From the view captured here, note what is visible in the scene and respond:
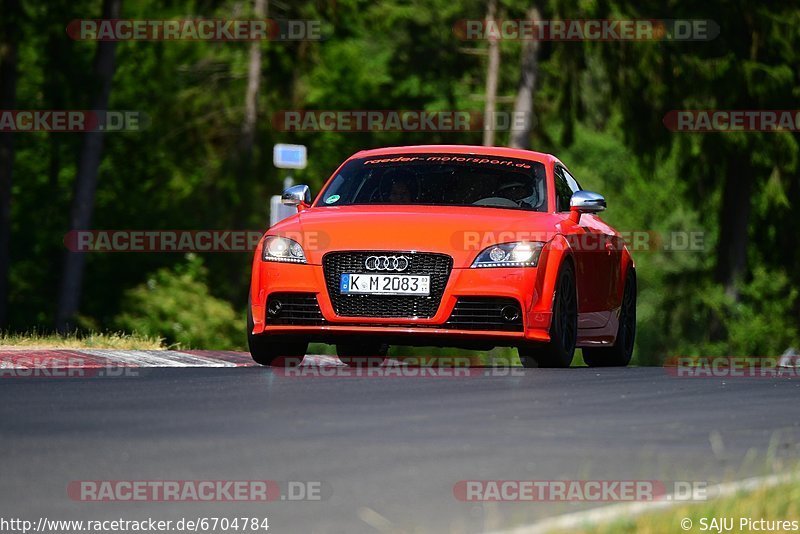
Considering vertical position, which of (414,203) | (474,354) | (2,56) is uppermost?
(2,56)

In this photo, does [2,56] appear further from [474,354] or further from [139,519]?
[139,519]

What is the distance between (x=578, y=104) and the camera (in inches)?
1523

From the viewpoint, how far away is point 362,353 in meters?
16.9

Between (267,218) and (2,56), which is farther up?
(2,56)

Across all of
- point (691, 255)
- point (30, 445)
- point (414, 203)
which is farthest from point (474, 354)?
point (691, 255)

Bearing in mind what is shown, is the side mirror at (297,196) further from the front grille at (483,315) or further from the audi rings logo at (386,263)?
the front grille at (483,315)

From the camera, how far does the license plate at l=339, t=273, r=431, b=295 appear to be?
44.9ft

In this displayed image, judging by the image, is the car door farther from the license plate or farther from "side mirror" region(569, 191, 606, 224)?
the license plate

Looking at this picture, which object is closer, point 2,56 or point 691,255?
point 2,56

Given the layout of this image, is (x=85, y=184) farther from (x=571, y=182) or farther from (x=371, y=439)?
(x=371, y=439)

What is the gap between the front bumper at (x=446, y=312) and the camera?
44.8 ft

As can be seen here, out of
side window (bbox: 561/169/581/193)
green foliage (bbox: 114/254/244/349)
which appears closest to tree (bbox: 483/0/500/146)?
green foliage (bbox: 114/254/244/349)

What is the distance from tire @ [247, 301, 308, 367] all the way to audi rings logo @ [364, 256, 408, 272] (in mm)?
919

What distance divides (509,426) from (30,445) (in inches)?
96.1
